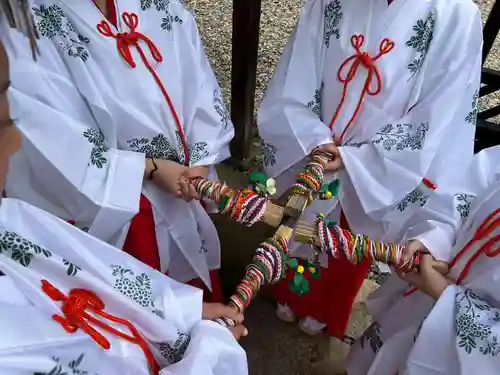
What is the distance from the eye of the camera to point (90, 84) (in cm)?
108

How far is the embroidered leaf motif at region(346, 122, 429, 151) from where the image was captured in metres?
1.17

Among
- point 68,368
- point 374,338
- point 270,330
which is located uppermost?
point 68,368

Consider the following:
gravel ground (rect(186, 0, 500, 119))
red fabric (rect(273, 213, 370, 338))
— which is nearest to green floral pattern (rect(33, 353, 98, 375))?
red fabric (rect(273, 213, 370, 338))

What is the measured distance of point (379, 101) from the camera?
1.19 m

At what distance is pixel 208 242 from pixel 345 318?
49cm

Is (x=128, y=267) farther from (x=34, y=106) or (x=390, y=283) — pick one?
(x=390, y=283)

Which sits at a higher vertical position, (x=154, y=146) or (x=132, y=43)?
(x=132, y=43)

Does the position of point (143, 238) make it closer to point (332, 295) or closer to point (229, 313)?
point (229, 313)

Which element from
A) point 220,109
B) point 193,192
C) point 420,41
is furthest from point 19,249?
point 420,41

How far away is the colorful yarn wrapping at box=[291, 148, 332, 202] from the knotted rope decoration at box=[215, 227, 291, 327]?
13 cm

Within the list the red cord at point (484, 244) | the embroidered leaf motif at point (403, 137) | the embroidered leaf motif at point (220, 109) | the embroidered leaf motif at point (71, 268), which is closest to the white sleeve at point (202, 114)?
the embroidered leaf motif at point (220, 109)

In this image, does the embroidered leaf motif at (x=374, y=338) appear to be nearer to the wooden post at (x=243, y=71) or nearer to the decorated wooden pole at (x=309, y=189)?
the decorated wooden pole at (x=309, y=189)

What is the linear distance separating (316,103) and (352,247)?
44 cm

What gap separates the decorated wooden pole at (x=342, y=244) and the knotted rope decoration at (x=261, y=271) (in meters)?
0.04
